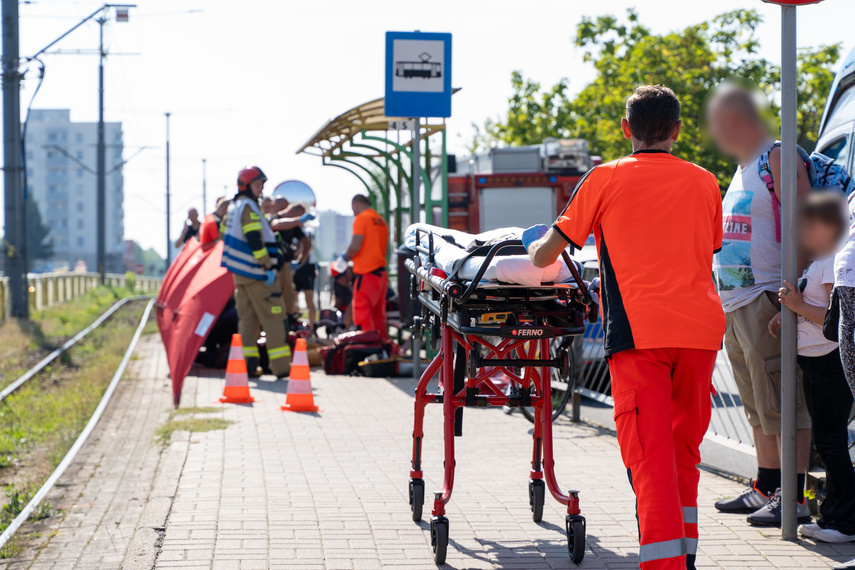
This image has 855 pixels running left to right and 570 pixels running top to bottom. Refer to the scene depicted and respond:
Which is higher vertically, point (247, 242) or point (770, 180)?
point (770, 180)

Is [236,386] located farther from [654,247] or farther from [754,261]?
[654,247]

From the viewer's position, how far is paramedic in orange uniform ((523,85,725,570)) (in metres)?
3.81

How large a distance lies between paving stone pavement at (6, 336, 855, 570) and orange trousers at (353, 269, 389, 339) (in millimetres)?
3434

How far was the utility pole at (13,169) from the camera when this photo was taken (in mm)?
22047

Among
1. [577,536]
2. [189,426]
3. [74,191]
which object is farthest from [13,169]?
[74,191]

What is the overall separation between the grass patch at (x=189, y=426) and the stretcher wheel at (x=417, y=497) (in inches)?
134

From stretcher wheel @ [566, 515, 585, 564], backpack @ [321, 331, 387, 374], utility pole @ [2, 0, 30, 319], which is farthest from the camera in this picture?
utility pole @ [2, 0, 30, 319]

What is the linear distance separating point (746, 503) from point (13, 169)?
64.9ft

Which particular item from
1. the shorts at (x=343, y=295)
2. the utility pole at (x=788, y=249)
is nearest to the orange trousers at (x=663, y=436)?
the utility pole at (x=788, y=249)

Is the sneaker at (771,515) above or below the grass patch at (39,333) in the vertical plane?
above

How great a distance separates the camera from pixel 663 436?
3.81 m

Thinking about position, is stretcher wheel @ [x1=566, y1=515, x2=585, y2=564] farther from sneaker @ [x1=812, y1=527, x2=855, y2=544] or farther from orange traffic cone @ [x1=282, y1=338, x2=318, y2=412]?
orange traffic cone @ [x1=282, y1=338, x2=318, y2=412]

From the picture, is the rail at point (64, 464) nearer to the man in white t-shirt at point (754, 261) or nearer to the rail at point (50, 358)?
the rail at point (50, 358)

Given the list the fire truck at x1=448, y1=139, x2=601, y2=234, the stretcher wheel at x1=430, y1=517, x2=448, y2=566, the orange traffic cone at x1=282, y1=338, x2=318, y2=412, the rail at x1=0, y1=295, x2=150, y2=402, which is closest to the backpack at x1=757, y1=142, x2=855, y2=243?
the stretcher wheel at x1=430, y1=517, x2=448, y2=566
